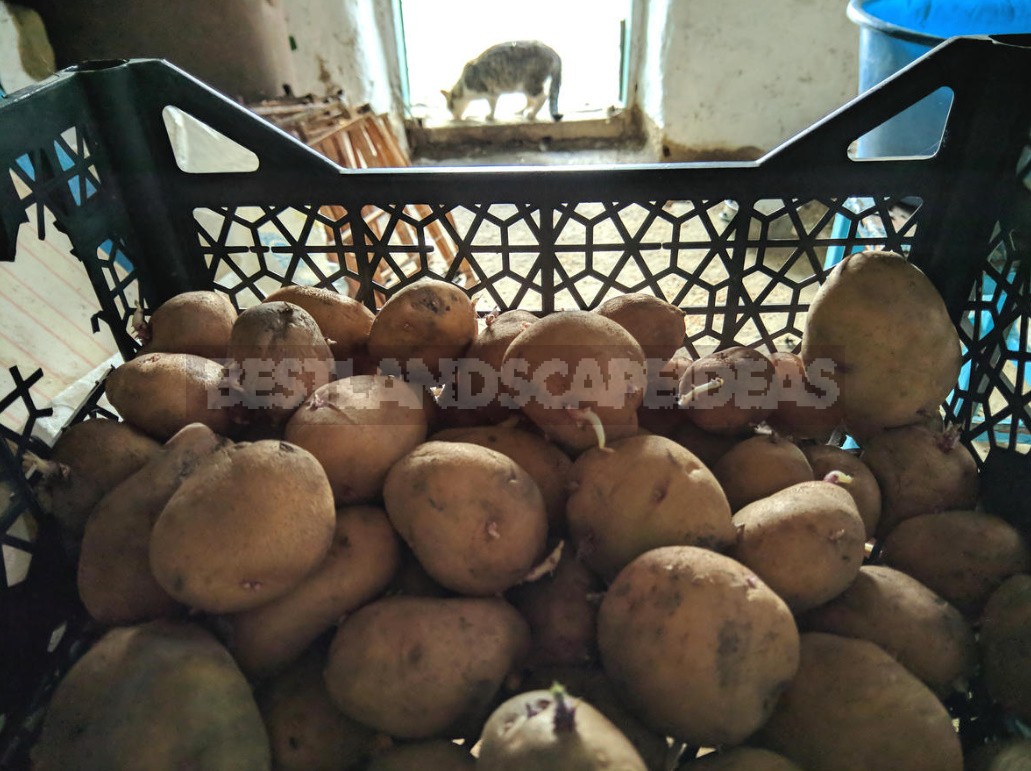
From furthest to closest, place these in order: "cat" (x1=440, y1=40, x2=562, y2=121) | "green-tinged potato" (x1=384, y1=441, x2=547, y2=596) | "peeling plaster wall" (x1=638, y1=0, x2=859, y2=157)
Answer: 1. "cat" (x1=440, y1=40, x2=562, y2=121)
2. "peeling plaster wall" (x1=638, y1=0, x2=859, y2=157)
3. "green-tinged potato" (x1=384, y1=441, x2=547, y2=596)

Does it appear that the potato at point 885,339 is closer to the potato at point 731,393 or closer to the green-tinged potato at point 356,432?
the potato at point 731,393

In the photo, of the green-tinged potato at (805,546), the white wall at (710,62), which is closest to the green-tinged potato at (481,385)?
the green-tinged potato at (805,546)

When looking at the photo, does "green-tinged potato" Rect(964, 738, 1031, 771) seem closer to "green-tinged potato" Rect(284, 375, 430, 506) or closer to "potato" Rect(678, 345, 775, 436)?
"potato" Rect(678, 345, 775, 436)

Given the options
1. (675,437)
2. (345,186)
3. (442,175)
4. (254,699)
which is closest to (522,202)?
(442,175)

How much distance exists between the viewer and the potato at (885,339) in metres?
0.89

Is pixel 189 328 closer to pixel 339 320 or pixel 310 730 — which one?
pixel 339 320

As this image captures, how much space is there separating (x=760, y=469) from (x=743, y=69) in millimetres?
3503

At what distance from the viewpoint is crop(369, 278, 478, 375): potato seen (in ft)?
3.01

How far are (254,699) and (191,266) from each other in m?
0.68

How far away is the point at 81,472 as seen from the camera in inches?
32.5

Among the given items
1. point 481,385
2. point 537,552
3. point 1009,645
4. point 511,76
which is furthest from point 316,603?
point 511,76

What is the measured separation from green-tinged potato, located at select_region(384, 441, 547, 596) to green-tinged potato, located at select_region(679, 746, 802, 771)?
24 cm

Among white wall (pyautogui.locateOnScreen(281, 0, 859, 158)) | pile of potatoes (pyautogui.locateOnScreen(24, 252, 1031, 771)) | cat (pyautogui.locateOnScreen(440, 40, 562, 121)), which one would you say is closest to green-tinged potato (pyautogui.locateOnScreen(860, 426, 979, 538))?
pile of potatoes (pyautogui.locateOnScreen(24, 252, 1031, 771))

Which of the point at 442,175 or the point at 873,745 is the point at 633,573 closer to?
the point at 873,745
